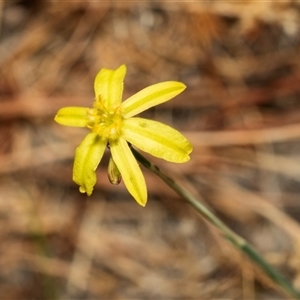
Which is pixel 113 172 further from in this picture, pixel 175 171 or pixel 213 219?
pixel 175 171

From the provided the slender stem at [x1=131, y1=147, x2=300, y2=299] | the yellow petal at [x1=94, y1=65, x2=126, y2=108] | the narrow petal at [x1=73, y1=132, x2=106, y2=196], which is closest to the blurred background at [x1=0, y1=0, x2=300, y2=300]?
the slender stem at [x1=131, y1=147, x2=300, y2=299]

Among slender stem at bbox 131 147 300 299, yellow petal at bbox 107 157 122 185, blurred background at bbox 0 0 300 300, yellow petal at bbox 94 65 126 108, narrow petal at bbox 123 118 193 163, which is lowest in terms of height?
slender stem at bbox 131 147 300 299

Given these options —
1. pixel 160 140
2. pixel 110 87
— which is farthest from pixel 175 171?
pixel 160 140

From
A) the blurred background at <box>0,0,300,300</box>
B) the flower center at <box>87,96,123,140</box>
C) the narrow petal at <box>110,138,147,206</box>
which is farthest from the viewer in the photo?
the blurred background at <box>0,0,300,300</box>

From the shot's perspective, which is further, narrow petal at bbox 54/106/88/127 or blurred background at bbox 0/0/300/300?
blurred background at bbox 0/0/300/300

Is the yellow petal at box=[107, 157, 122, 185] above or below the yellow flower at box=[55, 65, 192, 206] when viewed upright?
below

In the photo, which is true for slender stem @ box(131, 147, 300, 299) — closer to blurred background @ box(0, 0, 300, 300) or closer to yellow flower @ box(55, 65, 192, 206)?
yellow flower @ box(55, 65, 192, 206)

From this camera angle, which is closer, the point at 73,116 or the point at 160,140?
the point at 160,140

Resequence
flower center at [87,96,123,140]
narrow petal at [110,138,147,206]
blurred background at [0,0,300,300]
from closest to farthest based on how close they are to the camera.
Result: 1. narrow petal at [110,138,147,206]
2. flower center at [87,96,123,140]
3. blurred background at [0,0,300,300]

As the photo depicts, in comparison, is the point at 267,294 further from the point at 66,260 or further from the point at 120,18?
the point at 120,18
